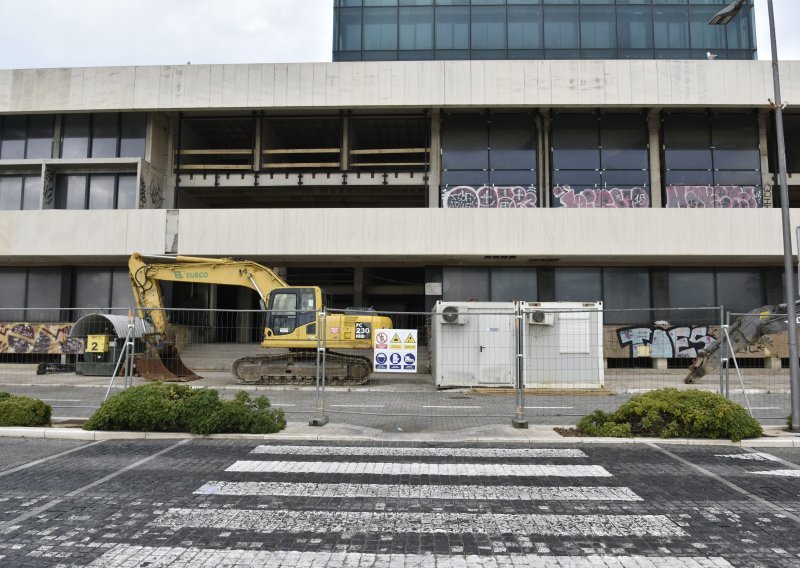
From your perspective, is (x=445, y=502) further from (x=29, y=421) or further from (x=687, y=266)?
(x=687, y=266)

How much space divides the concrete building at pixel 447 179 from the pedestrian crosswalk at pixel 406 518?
1536cm

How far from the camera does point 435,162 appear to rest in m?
24.2

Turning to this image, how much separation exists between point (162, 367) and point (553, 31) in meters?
24.2

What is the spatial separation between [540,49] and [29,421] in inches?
1043

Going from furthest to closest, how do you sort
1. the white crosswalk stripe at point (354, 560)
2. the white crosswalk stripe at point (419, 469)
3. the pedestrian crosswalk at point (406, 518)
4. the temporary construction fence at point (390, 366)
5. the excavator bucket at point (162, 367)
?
the excavator bucket at point (162, 367) → the temporary construction fence at point (390, 366) → the white crosswalk stripe at point (419, 469) → the pedestrian crosswalk at point (406, 518) → the white crosswalk stripe at point (354, 560)

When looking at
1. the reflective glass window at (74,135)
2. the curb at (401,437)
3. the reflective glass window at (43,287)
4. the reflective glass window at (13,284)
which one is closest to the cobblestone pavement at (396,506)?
the curb at (401,437)

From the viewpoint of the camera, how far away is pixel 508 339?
16.3 metres

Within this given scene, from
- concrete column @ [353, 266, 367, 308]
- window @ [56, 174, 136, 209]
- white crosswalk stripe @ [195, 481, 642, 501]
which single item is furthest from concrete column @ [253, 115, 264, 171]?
white crosswalk stripe @ [195, 481, 642, 501]

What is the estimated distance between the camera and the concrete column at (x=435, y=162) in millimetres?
24047

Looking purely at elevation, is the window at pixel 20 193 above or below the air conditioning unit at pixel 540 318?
above

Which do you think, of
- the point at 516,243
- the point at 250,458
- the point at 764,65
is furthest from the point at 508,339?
the point at 764,65

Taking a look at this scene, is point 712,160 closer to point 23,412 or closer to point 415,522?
point 415,522

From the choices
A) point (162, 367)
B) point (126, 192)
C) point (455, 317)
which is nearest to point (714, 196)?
point (455, 317)

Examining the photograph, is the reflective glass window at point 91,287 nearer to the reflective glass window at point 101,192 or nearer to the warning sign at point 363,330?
the reflective glass window at point 101,192
